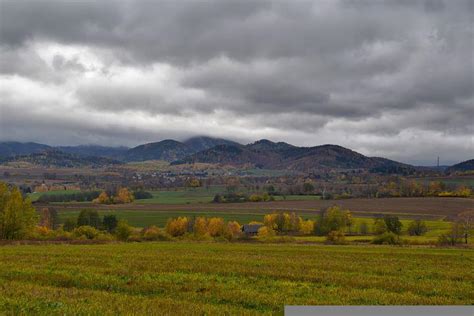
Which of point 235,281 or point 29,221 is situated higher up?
point 235,281

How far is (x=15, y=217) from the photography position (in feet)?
232

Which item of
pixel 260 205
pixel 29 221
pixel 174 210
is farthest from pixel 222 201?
pixel 29 221

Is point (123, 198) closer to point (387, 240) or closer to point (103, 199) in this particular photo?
point (103, 199)

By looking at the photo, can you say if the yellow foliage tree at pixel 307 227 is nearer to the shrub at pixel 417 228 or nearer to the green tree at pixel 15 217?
the shrub at pixel 417 228

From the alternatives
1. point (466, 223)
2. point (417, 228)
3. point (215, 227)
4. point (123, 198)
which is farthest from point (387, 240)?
point (123, 198)

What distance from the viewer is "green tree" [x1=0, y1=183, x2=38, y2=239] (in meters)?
70.2

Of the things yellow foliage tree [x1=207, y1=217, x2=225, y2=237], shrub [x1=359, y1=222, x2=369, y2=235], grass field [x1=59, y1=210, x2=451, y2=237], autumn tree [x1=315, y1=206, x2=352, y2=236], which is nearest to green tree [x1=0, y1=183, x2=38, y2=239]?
yellow foliage tree [x1=207, y1=217, x2=225, y2=237]

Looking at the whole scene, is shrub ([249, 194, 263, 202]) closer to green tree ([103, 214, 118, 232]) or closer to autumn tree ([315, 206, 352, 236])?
autumn tree ([315, 206, 352, 236])

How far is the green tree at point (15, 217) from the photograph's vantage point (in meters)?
70.2

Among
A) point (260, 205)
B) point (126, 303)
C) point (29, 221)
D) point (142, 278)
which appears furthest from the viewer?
point (260, 205)

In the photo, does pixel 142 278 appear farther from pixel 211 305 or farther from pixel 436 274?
pixel 436 274

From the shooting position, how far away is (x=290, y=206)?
15412 centimetres

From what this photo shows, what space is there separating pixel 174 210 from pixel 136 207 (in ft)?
69.9
